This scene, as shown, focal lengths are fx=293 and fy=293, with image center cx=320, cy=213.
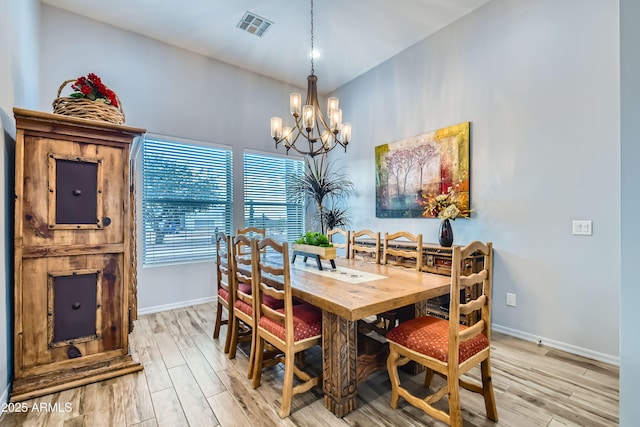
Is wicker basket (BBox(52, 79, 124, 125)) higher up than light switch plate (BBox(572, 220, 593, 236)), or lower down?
higher up

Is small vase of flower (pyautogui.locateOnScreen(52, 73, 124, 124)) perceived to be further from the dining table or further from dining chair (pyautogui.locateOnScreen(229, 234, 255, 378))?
the dining table

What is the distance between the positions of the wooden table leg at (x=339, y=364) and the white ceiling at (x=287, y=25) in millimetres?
3147

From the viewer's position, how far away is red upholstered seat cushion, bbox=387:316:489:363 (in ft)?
5.12

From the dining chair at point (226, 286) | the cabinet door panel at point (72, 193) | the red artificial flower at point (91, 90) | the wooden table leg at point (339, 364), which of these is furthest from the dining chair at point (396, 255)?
the red artificial flower at point (91, 90)

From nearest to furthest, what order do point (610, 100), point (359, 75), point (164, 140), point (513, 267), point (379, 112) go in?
1. point (610, 100)
2. point (513, 267)
3. point (164, 140)
4. point (379, 112)
5. point (359, 75)

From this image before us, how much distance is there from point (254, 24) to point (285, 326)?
3.36 m

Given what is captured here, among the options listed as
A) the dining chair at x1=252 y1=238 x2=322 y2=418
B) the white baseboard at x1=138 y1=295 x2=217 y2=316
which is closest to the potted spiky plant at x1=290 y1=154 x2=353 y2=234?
the white baseboard at x1=138 y1=295 x2=217 y2=316

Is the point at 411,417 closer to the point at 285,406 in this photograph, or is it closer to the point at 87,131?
the point at 285,406

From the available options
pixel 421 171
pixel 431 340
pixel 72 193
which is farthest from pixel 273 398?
pixel 421 171

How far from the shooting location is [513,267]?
9.53 ft

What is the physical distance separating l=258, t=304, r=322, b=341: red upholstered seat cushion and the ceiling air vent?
10.4 feet

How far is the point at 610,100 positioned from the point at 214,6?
375cm

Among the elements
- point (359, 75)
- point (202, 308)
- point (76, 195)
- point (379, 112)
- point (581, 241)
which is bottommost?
point (202, 308)

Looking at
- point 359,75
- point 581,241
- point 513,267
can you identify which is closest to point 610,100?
point 581,241
